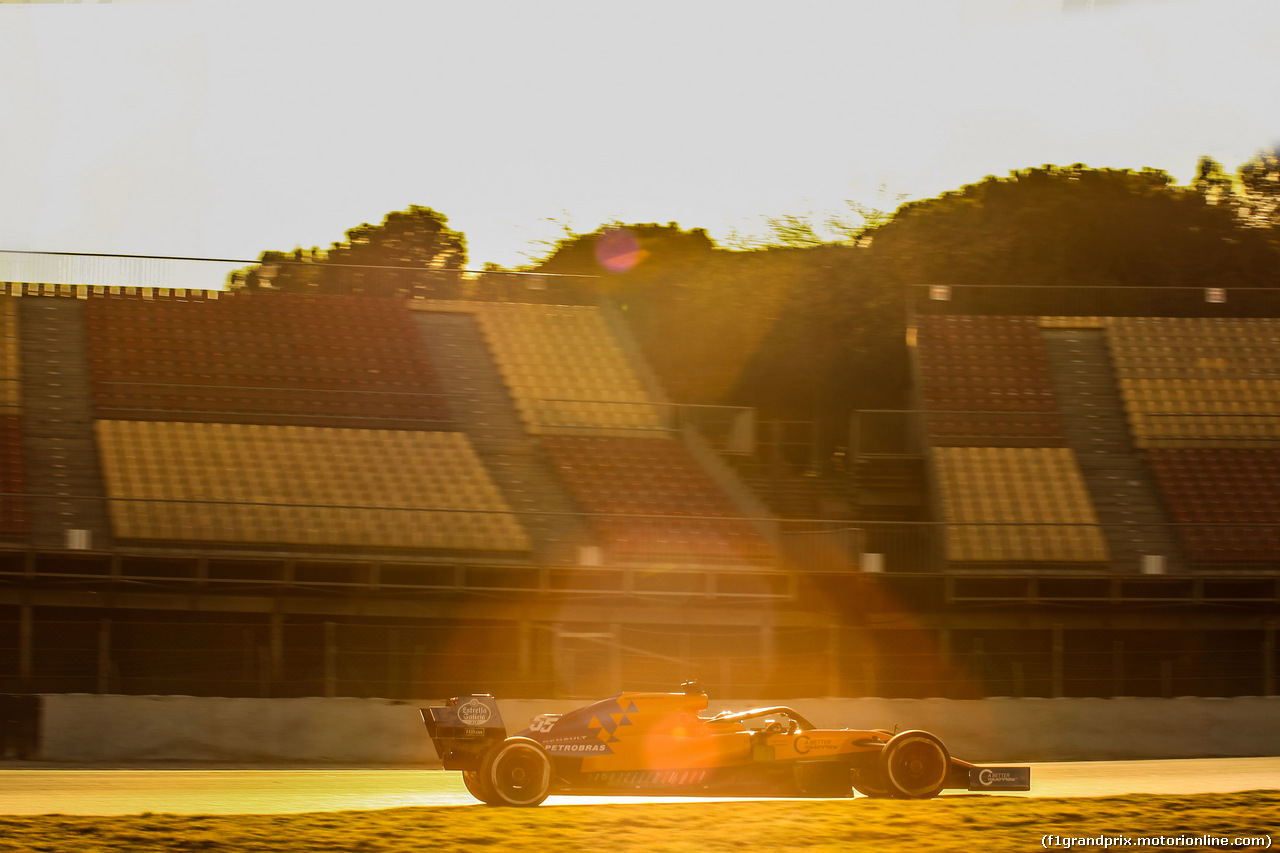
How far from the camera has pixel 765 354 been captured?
35.9 metres

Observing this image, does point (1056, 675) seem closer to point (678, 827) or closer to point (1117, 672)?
point (1117, 672)

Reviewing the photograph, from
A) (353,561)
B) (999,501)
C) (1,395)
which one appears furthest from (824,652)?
(1,395)

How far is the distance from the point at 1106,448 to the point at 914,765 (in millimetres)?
16248

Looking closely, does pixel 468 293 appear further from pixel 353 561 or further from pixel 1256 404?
pixel 1256 404

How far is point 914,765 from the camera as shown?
1164cm

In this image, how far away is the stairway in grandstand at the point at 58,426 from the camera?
2086 cm

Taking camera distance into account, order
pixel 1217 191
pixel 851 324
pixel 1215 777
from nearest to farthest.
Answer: pixel 1215 777 → pixel 851 324 → pixel 1217 191

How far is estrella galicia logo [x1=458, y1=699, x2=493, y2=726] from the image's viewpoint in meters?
11.1

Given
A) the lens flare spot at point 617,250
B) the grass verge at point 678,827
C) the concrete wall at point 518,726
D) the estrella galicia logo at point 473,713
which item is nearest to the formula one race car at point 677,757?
the estrella galicia logo at point 473,713

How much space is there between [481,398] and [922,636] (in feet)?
35.2

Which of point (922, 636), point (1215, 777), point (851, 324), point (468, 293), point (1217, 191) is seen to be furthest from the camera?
point (1217, 191)

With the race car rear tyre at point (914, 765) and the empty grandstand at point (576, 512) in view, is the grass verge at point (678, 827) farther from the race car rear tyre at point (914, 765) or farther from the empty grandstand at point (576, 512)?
the empty grandstand at point (576, 512)

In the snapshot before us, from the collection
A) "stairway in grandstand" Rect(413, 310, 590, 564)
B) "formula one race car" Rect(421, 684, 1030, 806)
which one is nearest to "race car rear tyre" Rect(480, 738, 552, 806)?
"formula one race car" Rect(421, 684, 1030, 806)

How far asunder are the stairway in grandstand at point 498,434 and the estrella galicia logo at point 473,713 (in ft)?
31.6
